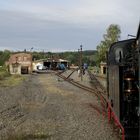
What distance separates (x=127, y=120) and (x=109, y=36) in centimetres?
8177

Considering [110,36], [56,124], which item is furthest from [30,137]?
[110,36]

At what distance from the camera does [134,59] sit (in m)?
10.4

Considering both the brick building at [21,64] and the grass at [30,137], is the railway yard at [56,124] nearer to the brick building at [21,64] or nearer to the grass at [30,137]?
the grass at [30,137]

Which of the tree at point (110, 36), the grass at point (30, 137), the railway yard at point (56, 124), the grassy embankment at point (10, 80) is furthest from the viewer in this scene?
the tree at point (110, 36)

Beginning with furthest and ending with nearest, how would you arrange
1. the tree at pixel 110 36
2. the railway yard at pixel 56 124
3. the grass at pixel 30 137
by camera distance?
the tree at pixel 110 36
the railway yard at pixel 56 124
the grass at pixel 30 137

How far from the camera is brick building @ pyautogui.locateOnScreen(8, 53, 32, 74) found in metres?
91.2

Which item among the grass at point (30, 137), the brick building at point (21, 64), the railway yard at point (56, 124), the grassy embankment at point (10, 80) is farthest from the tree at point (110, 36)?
the grass at point (30, 137)

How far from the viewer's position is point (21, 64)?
96.2 m

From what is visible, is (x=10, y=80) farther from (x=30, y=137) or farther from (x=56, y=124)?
(x=30, y=137)

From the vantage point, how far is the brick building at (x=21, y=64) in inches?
3593

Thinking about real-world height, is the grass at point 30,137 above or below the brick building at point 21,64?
below

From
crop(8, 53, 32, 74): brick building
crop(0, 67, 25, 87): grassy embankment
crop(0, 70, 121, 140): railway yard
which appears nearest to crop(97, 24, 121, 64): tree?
crop(8, 53, 32, 74): brick building

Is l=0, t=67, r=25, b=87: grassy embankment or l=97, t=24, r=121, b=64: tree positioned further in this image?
l=97, t=24, r=121, b=64: tree

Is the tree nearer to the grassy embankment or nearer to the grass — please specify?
the grassy embankment
